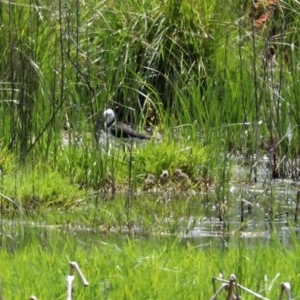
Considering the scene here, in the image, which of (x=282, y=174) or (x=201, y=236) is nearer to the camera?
(x=201, y=236)

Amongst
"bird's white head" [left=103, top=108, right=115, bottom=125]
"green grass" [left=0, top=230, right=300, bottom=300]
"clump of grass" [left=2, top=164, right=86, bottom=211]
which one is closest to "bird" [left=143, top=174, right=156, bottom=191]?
"clump of grass" [left=2, top=164, right=86, bottom=211]

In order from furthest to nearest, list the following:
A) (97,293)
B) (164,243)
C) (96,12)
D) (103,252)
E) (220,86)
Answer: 1. (96,12)
2. (220,86)
3. (164,243)
4. (103,252)
5. (97,293)

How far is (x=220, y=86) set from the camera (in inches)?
320

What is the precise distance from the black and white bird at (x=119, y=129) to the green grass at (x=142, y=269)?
110 inches

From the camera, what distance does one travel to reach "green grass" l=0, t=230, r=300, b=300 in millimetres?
4008

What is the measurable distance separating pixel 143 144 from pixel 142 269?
3.59m

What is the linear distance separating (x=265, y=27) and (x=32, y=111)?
2197mm

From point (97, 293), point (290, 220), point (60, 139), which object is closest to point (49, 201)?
point (60, 139)

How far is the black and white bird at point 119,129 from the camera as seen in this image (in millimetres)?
7793

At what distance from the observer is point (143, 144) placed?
784cm

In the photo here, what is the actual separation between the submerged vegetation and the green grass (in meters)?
0.01

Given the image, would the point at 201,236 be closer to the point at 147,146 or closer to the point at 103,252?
the point at 103,252

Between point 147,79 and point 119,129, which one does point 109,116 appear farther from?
point 147,79

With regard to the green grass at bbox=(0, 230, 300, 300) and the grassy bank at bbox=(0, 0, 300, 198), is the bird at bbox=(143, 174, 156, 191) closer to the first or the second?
the grassy bank at bbox=(0, 0, 300, 198)
